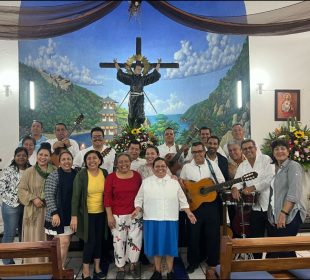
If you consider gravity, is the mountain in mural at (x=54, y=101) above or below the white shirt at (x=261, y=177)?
above

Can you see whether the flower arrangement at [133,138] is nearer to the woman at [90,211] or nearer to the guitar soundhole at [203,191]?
the woman at [90,211]

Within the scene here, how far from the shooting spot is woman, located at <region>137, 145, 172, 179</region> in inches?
145

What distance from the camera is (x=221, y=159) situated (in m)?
4.03

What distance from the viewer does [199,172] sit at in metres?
3.65

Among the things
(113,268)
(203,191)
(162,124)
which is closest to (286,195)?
(203,191)

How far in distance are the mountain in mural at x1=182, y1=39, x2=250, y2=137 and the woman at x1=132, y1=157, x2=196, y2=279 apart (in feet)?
12.1

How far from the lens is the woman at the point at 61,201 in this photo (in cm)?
329

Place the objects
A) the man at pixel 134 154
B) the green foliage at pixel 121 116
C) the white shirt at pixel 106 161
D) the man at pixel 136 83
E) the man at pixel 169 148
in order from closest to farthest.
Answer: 1. the man at pixel 134 154
2. the white shirt at pixel 106 161
3. the man at pixel 169 148
4. the man at pixel 136 83
5. the green foliage at pixel 121 116

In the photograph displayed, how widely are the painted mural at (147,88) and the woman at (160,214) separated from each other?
322cm

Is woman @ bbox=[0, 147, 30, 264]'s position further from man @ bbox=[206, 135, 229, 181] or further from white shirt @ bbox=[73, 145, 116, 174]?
man @ bbox=[206, 135, 229, 181]

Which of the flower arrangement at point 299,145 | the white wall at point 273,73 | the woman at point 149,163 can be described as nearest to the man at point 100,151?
the woman at point 149,163

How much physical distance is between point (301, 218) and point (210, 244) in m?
1.01

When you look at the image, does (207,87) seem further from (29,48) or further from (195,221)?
(195,221)

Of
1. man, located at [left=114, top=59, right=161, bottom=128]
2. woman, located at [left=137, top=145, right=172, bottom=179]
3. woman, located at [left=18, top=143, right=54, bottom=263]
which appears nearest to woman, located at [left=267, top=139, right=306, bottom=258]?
woman, located at [left=137, top=145, right=172, bottom=179]
